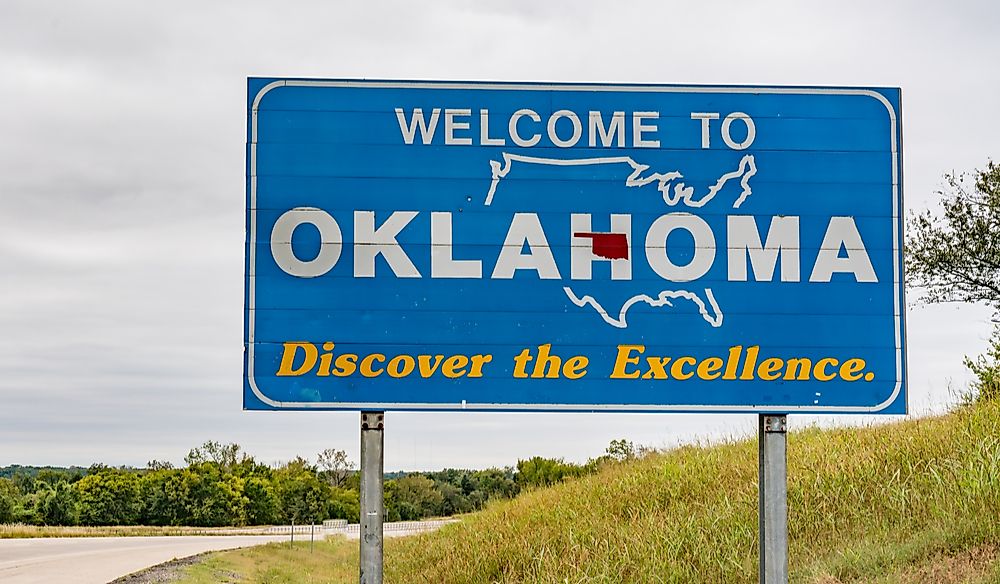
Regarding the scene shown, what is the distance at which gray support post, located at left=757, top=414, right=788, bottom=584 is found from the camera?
6.58 metres

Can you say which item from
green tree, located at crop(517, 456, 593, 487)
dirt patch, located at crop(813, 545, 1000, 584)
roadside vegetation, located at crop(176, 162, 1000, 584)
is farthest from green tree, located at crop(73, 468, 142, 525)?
dirt patch, located at crop(813, 545, 1000, 584)

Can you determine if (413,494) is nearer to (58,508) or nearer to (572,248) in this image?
(58,508)

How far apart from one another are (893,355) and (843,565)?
2867mm

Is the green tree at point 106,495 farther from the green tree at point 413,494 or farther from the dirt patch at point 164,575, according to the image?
the dirt patch at point 164,575

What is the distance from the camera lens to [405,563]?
18.2 metres

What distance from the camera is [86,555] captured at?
1283 inches

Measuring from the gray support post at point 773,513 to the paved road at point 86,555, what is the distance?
20741mm

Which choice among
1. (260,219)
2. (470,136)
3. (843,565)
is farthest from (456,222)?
(843,565)

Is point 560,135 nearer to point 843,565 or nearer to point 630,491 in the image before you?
point 843,565

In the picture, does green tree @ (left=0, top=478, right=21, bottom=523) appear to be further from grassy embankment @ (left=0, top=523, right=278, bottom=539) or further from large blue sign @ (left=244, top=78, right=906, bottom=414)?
large blue sign @ (left=244, top=78, right=906, bottom=414)

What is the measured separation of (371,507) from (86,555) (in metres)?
29.4

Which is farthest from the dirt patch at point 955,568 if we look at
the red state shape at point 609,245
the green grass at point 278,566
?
the green grass at point 278,566

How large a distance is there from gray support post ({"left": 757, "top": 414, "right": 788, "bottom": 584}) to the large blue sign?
1.05 feet

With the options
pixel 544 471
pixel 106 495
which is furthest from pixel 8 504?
pixel 544 471
